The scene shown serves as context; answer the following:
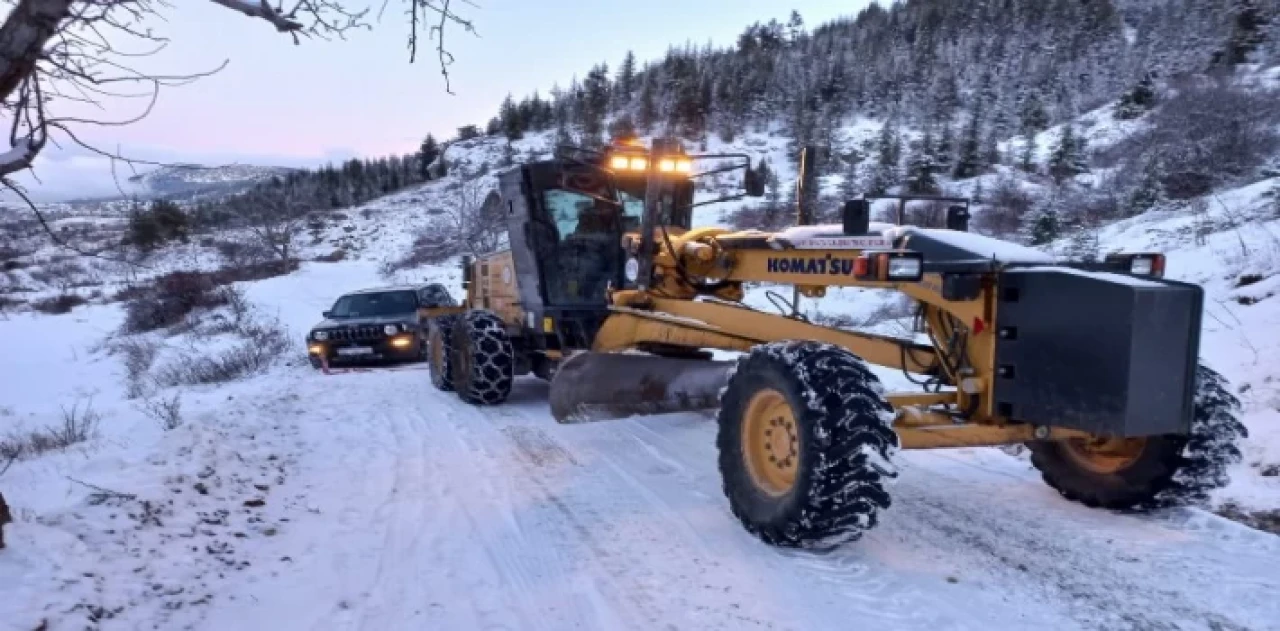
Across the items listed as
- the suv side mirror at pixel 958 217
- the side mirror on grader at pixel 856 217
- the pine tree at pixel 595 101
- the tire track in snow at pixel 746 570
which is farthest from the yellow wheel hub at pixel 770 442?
the pine tree at pixel 595 101

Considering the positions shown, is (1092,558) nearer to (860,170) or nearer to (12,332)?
(12,332)

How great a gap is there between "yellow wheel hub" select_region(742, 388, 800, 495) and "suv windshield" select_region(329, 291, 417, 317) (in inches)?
409

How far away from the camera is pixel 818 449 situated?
154 inches

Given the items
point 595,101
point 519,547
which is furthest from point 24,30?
point 595,101

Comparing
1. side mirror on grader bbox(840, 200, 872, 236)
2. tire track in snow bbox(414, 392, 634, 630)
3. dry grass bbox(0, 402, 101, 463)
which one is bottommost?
dry grass bbox(0, 402, 101, 463)

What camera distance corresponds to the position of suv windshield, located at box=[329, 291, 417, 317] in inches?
549

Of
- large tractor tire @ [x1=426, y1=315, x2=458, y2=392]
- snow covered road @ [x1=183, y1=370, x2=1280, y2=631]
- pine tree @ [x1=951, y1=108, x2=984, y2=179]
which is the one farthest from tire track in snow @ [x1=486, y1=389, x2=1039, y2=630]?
pine tree @ [x1=951, y1=108, x2=984, y2=179]

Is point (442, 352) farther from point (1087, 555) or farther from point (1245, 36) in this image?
point (1245, 36)

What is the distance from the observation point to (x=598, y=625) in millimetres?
3414

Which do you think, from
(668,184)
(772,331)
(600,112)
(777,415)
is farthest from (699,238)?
(600,112)

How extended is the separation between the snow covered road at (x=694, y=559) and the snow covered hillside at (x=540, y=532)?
0.02 metres

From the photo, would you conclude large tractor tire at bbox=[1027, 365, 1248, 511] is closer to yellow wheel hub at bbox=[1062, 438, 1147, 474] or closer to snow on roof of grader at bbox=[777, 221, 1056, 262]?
yellow wheel hub at bbox=[1062, 438, 1147, 474]

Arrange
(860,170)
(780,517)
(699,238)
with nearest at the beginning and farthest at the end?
(780,517) < (699,238) < (860,170)

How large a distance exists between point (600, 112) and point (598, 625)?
87072 millimetres
